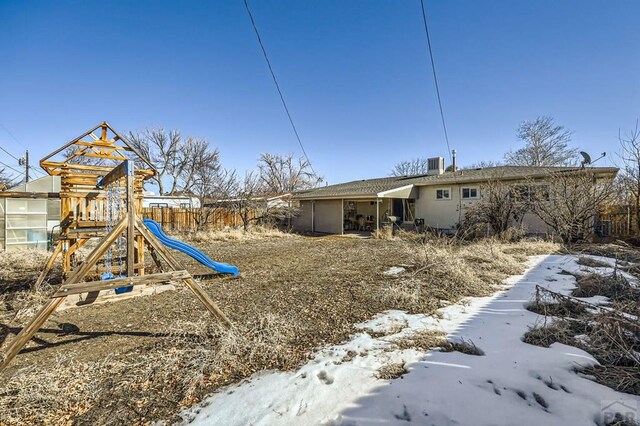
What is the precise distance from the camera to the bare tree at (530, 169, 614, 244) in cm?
998

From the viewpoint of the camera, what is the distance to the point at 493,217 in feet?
38.4

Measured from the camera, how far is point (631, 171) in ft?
35.6

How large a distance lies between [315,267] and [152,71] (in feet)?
36.1

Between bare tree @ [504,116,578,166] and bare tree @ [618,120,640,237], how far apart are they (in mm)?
15857

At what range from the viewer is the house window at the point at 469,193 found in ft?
47.6

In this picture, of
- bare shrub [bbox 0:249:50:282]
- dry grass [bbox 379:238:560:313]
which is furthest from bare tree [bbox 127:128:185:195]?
dry grass [bbox 379:238:560:313]

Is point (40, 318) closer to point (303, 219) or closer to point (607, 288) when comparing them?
point (607, 288)

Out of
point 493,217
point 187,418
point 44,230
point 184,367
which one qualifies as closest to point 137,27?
point 44,230

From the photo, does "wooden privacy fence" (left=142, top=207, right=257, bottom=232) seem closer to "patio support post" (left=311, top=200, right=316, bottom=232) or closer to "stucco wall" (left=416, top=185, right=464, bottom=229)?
"patio support post" (left=311, top=200, right=316, bottom=232)

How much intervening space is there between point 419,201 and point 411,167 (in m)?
26.4

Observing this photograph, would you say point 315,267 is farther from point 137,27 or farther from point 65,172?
point 137,27

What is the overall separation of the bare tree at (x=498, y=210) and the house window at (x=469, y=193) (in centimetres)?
199

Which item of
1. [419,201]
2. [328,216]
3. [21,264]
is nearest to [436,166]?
[419,201]

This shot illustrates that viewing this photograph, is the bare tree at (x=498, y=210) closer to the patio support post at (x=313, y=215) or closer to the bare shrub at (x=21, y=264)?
the patio support post at (x=313, y=215)
